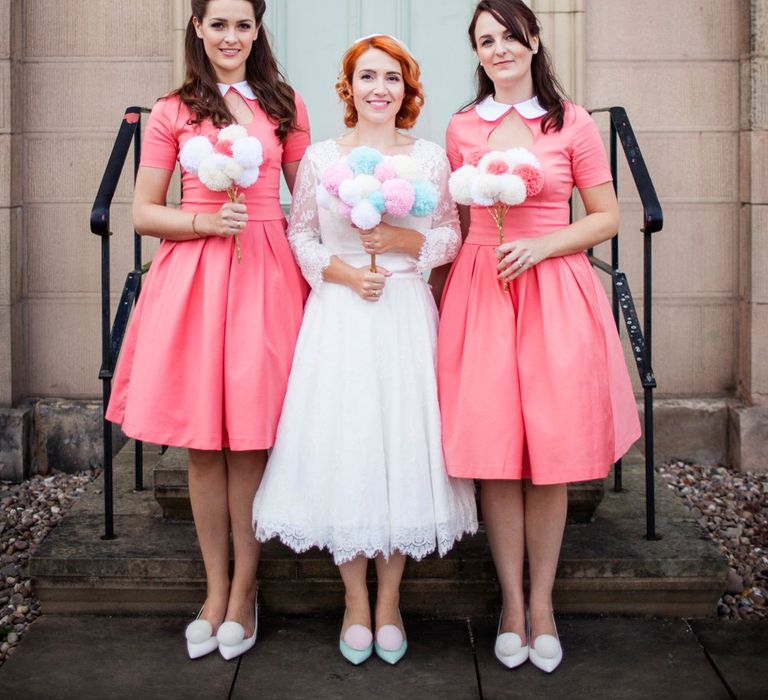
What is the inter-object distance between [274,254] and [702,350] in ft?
8.72

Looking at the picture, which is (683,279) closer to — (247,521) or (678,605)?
(678,605)

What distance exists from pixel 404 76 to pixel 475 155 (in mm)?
384

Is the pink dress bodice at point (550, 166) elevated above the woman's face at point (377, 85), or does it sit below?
below

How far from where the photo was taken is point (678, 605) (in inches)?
140

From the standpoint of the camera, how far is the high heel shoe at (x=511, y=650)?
10.4ft

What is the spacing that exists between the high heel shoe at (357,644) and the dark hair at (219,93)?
153 cm

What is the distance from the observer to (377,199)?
2.95 meters

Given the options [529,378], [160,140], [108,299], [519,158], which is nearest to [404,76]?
[519,158]

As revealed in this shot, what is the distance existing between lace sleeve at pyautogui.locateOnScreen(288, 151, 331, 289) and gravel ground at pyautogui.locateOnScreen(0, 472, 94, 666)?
1567mm

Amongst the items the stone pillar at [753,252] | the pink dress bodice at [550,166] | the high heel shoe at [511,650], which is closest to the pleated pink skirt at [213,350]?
the pink dress bodice at [550,166]

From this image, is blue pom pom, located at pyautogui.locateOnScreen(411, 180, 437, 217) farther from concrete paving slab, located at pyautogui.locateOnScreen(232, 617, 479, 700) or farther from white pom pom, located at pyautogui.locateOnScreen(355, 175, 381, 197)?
concrete paving slab, located at pyautogui.locateOnScreen(232, 617, 479, 700)

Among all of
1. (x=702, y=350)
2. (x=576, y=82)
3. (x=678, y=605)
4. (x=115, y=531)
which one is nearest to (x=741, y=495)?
(x=702, y=350)

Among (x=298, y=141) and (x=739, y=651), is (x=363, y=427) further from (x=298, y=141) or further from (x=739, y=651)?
(x=739, y=651)

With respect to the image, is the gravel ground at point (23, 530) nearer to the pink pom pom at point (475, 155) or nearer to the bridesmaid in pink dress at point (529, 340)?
the bridesmaid in pink dress at point (529, 340)
